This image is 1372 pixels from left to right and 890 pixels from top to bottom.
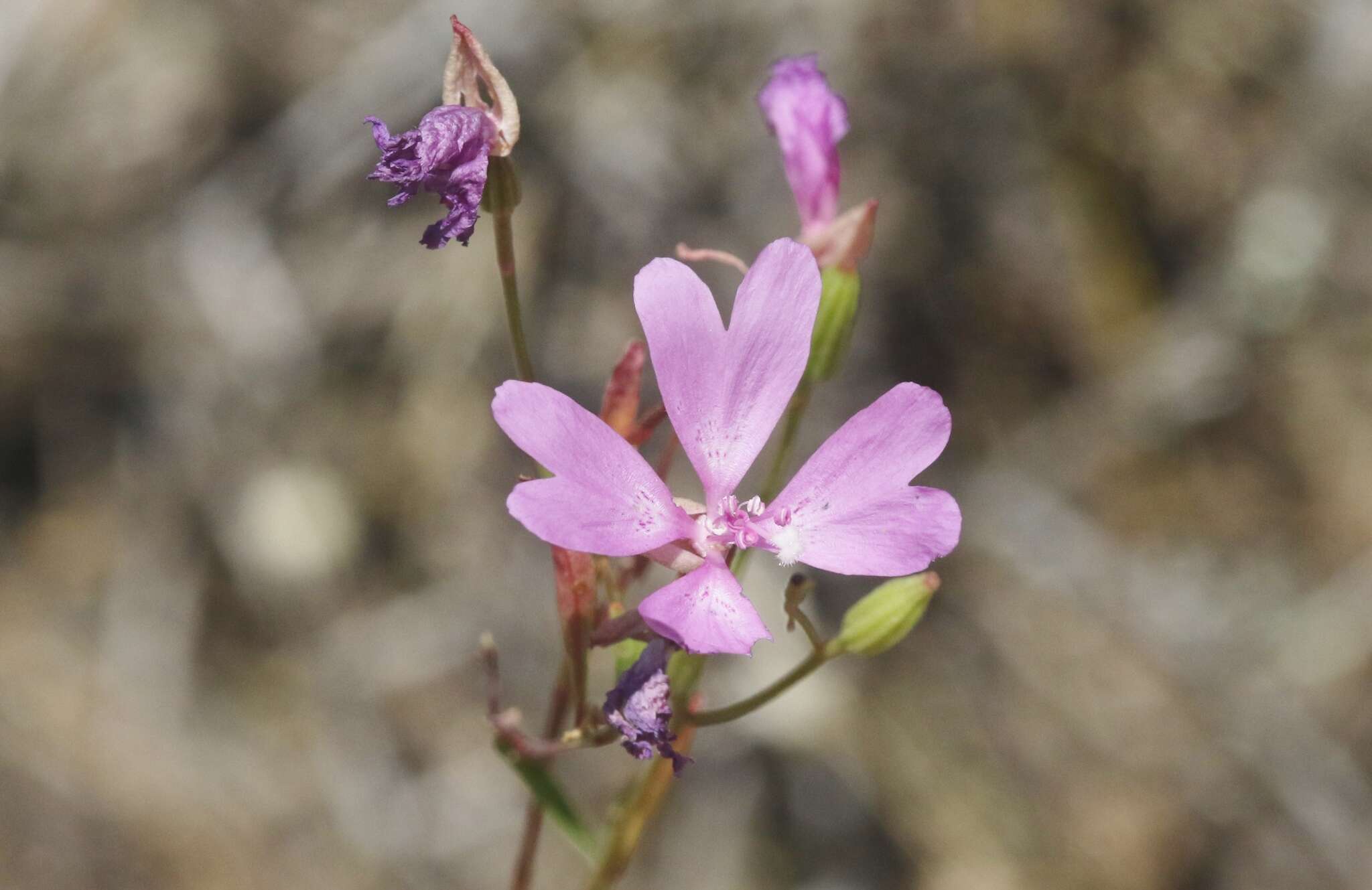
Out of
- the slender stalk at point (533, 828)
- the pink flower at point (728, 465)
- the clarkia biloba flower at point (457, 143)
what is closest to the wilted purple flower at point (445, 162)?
the clarkia biloba flower at point (457, 143)

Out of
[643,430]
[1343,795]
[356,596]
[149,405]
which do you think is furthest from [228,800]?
[1343,795]

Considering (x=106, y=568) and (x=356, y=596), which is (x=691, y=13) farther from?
(x=106, y=568)

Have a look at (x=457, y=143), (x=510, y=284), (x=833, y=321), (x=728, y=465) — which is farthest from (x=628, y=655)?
(x=457, y=143)

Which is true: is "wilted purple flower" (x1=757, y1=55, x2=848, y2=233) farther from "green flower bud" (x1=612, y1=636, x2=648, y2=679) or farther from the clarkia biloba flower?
"green flower bud" (x1=612, y1=636, x2=648, y2=679)

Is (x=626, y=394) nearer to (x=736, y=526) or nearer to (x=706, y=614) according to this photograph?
(x=736, y=526)

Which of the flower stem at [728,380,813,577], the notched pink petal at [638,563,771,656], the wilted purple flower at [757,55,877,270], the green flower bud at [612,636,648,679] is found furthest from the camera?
the wilted purple flower at [757,55,877,270]

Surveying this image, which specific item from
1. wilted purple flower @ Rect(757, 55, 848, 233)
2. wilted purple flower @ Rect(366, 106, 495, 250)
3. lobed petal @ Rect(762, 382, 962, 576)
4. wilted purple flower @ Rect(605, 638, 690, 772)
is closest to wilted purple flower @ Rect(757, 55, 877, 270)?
wilted purple flower @ Rect(757, 55, 848, 233)
